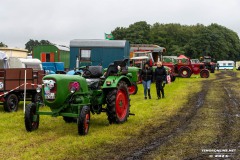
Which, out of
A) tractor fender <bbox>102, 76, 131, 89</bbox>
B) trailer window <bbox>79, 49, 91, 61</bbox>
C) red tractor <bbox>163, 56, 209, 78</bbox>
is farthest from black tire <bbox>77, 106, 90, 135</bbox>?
red tractor <bbox>163, 56, 209, 78</bbox>

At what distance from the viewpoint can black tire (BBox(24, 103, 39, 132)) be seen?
7824mm

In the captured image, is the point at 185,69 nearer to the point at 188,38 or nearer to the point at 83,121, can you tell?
the point at 83,121

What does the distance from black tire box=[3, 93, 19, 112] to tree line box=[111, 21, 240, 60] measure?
72.1 m

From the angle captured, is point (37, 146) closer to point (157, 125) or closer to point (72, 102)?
point (72, 102)

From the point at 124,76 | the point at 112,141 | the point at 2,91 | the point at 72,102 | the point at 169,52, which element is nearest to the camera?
the point at 112,141

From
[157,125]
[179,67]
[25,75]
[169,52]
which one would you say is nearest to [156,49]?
[179,67]

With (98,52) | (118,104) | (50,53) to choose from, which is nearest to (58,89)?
(118,104)

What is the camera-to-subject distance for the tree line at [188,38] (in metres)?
81.4

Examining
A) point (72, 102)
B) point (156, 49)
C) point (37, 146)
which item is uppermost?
point (156, 49)

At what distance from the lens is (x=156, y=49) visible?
30562mm

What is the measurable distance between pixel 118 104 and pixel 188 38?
285ft

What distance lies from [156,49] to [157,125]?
22159mm

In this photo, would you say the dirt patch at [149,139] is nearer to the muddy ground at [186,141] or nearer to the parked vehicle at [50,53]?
the muddy ground at [186,141]

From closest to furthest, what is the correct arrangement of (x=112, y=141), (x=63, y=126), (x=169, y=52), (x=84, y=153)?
(x=84, y=153) → (x=112, y=141) → (x=63, y=126) → (x=169, y=52)
